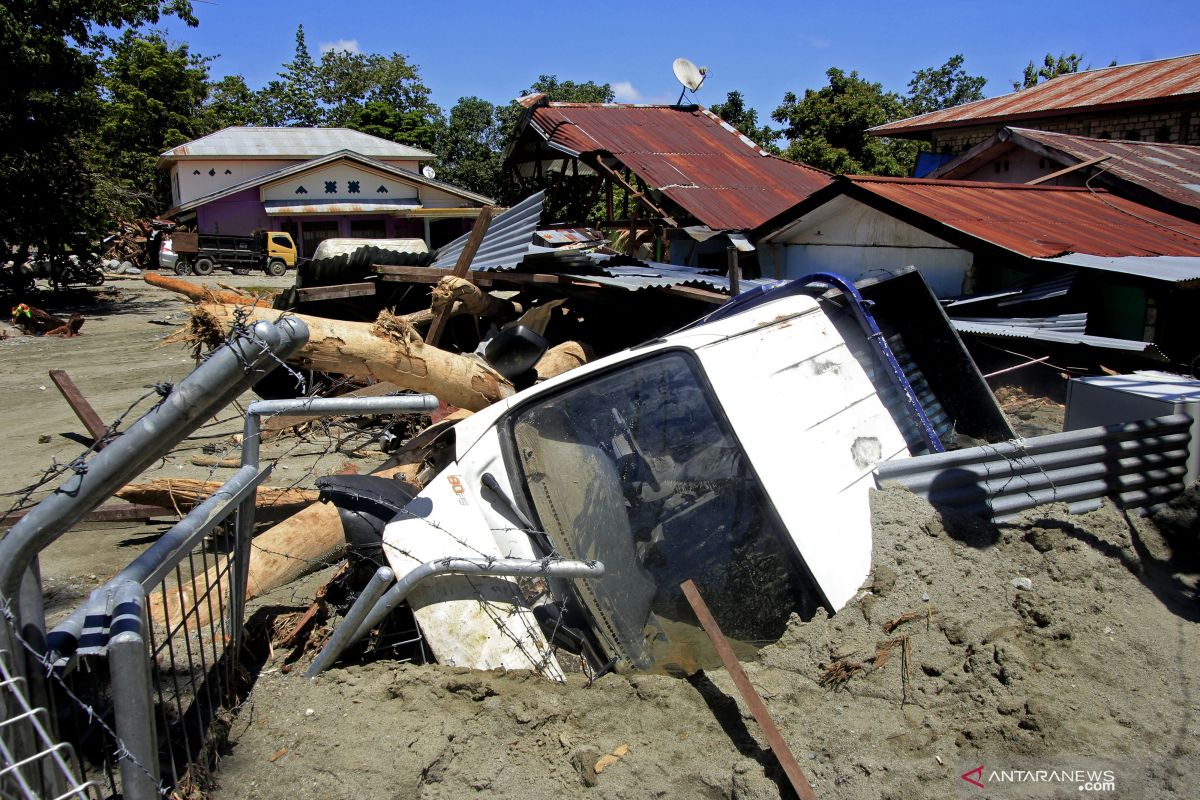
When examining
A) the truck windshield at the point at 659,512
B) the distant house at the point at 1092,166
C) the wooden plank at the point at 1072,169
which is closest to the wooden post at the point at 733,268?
the truck windshield at the point at 659,512

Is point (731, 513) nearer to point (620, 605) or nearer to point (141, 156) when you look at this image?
point (620, 605)

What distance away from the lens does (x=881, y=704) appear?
264 cm

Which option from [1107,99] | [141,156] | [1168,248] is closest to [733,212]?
[1168,248]

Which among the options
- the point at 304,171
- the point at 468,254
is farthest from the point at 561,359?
the point at 304,171

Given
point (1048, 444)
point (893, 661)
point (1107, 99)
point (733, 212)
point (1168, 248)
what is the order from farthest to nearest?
point (1107, 99)
point (733, 212)
point (1168, 248)
point (1048, 444)
point (893, 661)

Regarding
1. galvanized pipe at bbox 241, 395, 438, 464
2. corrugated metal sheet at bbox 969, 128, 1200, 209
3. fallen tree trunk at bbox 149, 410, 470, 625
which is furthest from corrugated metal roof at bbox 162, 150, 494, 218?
galvanized pipe at bbox 241, 395, 438, 464

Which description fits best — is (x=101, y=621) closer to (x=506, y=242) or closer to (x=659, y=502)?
(x=659, y=502)

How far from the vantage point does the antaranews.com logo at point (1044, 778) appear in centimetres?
232

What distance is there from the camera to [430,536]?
3.10 metres

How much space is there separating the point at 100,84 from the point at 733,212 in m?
30.5

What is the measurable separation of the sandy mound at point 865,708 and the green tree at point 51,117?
685 inches

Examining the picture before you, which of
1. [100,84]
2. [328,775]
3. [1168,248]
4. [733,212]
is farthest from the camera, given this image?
[100,84]

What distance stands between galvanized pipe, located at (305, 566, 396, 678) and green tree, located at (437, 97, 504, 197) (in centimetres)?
3158

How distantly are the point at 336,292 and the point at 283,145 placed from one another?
27.5 m
